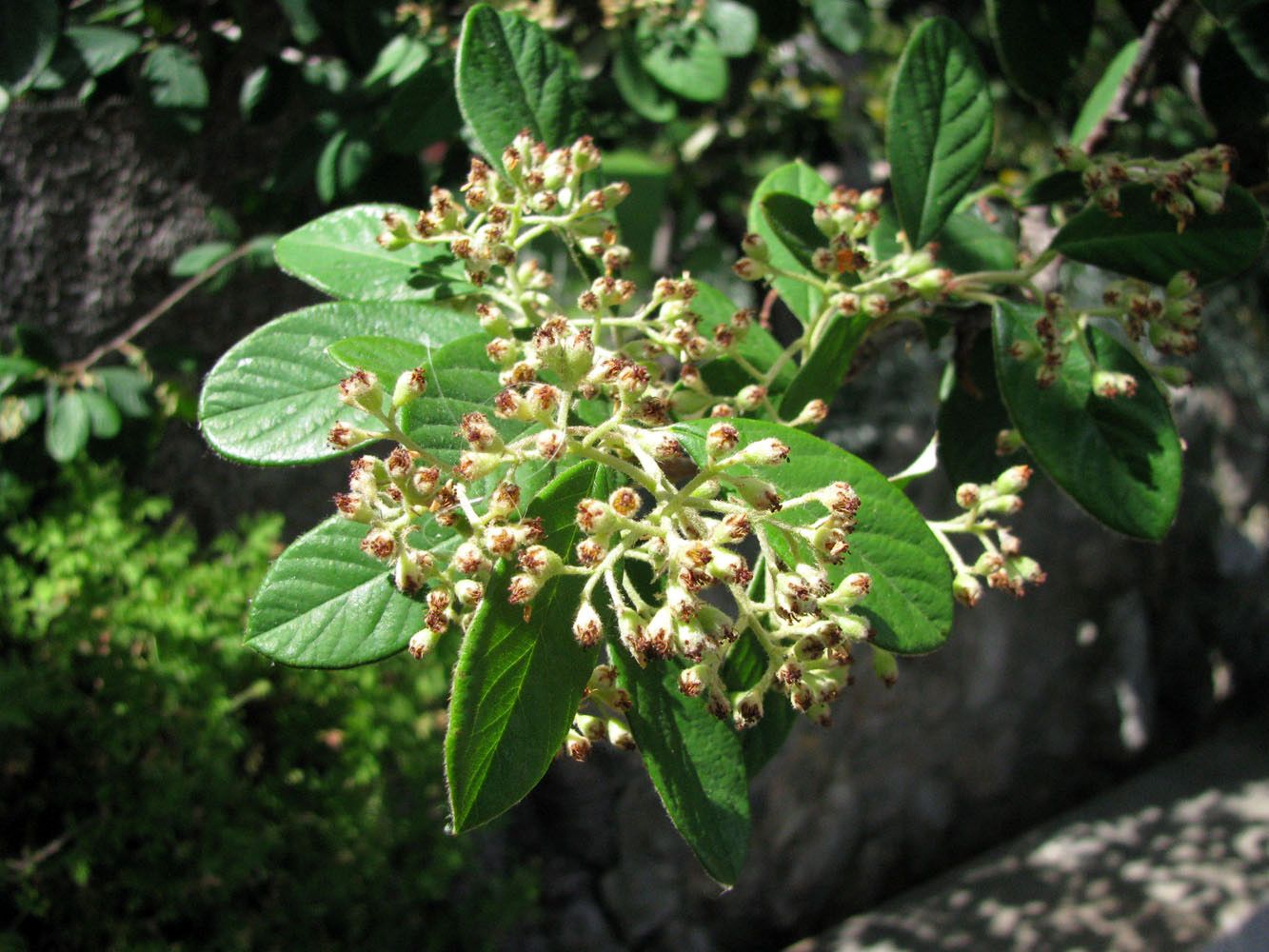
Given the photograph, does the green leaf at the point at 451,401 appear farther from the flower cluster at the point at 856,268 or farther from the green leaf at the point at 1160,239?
the green leaf at the point at 1160,239

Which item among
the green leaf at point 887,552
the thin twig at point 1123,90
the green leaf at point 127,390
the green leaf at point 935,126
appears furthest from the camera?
the green leaf at point 127,390

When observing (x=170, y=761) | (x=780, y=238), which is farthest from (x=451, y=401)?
(x=170, y=761)

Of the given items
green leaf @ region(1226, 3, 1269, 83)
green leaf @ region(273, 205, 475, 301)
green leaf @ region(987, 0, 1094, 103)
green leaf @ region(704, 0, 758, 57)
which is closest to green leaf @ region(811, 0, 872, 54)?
green leaf @ region(704, 0, 758, 57)

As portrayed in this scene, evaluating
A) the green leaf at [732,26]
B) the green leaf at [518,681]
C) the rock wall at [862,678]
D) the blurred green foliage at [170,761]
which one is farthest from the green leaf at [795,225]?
the rock wall at [862,678]

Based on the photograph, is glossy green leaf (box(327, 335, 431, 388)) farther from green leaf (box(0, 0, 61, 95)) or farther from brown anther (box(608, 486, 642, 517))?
green leaf (box(0, 0, 61, 95))

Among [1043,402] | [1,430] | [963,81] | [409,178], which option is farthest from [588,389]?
[1,430]

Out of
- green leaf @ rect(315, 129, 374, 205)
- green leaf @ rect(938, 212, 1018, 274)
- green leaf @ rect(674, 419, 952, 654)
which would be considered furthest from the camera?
green leaf @ rect(315, 129, 374, 205)
